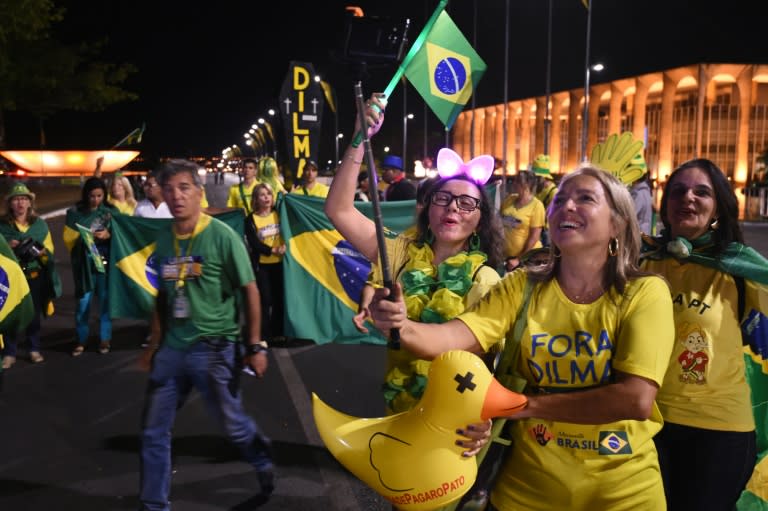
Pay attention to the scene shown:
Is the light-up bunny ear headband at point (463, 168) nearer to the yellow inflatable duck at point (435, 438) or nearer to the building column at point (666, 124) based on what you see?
the yellow inflatable duck at point (435, 438)

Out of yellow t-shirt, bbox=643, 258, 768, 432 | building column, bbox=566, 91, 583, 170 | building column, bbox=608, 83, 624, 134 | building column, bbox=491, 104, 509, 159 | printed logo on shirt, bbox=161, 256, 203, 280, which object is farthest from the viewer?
building column, bbox=491, 104, 509, 159

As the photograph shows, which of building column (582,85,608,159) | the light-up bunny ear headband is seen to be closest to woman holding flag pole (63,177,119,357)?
the light-up bunny ear headband

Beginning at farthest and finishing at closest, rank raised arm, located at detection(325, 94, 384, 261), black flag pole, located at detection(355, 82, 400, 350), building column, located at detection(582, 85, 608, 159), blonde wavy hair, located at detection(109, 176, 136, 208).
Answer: building column, located at detection(582, 85, 608, 159) → blonde wavy hair, located at detection(109, 176, 136, 208) → raised arm, located at detection(325, 94, 384, 261) → black flag pole, located at detection(355, 82, 400, 350)


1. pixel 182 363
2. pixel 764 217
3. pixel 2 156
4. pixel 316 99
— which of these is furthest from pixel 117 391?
pixel 2 156

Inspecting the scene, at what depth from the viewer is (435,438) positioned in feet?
6.03

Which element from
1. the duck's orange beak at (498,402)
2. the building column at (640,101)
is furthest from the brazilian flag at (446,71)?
the building column at (640,101)

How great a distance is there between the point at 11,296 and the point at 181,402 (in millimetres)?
1050

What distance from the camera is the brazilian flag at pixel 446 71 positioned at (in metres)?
3.71

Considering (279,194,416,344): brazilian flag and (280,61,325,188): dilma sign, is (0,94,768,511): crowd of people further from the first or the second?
(280,61,325,188): dilma sign

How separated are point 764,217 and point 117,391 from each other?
95.9 feet

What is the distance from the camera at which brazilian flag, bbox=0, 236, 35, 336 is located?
3605 millimetres

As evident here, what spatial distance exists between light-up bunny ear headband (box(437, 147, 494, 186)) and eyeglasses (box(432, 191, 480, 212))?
0.11 metres

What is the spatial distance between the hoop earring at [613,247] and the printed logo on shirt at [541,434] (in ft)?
1.88

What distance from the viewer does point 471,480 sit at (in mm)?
1902
